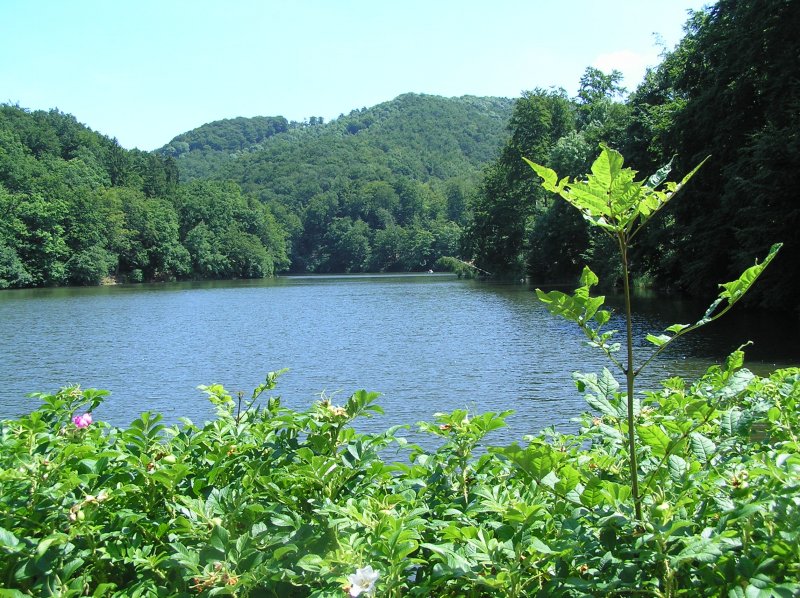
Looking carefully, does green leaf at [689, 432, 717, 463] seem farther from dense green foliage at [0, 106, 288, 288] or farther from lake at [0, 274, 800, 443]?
dense green foliage at [0, 106, 288, 288]

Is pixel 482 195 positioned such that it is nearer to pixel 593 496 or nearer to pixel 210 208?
pixel 210 208

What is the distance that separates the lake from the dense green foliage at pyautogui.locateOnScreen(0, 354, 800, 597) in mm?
3427

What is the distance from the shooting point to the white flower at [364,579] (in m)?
1.77

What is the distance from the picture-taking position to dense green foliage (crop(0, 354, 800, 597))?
6.17 feet

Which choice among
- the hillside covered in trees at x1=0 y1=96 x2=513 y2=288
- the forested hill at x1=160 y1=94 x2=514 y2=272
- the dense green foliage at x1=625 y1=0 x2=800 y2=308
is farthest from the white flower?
the forested hill at x1=160 y1=94 x2=514 y2=272

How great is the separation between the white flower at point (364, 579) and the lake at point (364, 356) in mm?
4117

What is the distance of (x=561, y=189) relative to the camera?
2.01 meters

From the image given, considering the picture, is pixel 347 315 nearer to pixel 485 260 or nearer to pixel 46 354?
pixel 46 354

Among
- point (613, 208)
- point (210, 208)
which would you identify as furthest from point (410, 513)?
point (210, 208)

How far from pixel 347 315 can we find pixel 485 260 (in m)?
37.1

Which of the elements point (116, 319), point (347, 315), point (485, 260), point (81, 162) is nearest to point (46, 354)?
point (116, 319)

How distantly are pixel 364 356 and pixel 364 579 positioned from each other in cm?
1688

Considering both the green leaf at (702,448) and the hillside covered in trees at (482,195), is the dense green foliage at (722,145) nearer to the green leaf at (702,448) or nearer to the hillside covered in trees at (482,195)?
the hillside covered in trees at (482,195)

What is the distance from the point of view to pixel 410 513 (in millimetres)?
2139
